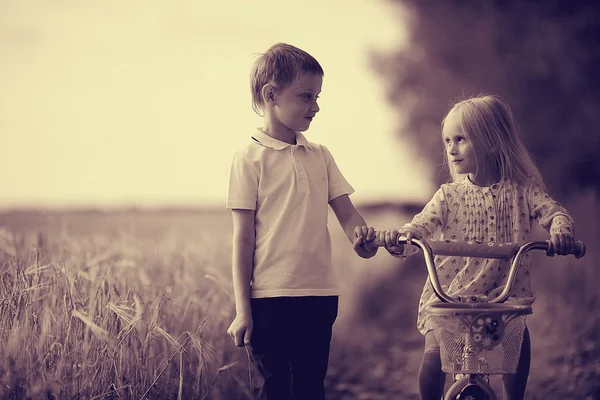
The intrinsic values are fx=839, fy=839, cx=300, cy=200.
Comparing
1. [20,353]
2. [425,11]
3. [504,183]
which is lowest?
[20,353]

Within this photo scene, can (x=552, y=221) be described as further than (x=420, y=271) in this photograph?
No

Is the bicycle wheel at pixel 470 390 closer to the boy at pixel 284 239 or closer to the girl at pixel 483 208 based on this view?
the girl at pixel 483 208

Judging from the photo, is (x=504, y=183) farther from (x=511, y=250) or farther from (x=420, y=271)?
(x=420, y=271)

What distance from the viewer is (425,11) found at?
21.0 feet

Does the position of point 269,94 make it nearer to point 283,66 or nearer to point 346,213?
point 283,66

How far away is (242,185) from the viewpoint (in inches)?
115

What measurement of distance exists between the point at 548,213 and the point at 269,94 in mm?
1095

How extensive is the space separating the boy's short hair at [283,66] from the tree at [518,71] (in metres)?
2.99

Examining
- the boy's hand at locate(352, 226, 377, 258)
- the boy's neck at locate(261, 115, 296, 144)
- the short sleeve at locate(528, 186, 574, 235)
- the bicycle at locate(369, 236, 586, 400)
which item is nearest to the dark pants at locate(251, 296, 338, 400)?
the boy's hand at locate(352, 226, 377, 258)

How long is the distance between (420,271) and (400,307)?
0.34m

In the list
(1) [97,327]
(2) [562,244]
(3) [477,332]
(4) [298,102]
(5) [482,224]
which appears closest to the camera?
(3) [477,332]

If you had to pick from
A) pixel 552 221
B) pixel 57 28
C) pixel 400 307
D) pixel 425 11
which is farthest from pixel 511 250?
pixel 425 11

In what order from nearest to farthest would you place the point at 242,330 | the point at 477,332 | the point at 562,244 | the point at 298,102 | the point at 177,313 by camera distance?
1. the point at 477,332
2. the point at 562,244
3. the point at 242,330
4. the point at 298,102
5. the point at 177,313

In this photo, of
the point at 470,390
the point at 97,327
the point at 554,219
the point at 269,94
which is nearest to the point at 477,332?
the point at 470,390
